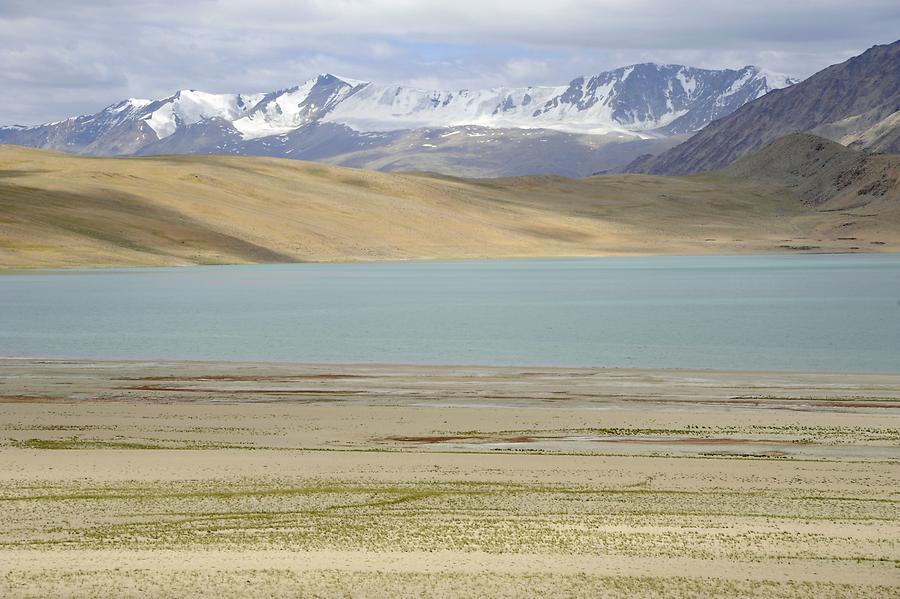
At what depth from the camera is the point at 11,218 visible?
127 m

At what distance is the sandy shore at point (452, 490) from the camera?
13.5 meters

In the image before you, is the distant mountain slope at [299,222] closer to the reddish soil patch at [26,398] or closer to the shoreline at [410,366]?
the shoreline at [410,366]

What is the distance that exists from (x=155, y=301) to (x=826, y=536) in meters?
59.0

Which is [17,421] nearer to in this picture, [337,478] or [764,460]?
[337,478]

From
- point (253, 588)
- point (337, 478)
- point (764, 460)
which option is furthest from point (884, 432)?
point (253, 588)

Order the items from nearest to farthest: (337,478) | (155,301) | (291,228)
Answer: (337,478) < (155,301) < (291,228)

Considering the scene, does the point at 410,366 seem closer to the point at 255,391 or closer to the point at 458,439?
the point at 255,391

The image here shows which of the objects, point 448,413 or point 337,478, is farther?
point 448,413

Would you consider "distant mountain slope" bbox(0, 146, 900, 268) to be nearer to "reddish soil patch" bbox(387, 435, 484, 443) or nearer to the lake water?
the lake water

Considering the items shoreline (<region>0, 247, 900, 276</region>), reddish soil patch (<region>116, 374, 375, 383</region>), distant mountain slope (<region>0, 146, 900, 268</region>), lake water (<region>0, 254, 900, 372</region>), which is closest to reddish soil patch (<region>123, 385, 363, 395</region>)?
reddish soil patch (<region>116, 374, 375, 383</region>)

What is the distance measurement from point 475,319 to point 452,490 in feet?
127

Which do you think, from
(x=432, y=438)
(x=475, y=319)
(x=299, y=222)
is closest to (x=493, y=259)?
(x=299, y=222)

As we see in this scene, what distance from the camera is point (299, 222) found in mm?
158375

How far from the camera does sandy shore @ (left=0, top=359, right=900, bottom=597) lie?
13.5 m
